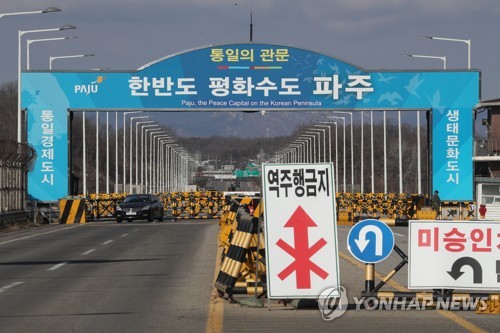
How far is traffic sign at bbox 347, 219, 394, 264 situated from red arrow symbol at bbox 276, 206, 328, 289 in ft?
2.15

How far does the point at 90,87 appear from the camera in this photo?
1941 inches

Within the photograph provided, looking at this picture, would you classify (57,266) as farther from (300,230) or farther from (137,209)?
(137,209)

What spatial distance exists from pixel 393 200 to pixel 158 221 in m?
14.9

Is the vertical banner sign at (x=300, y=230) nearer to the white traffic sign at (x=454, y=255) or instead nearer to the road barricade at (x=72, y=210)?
the white traffic sign at (x=454, y=255)

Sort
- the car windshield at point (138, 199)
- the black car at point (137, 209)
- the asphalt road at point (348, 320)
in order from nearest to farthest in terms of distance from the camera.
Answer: the asphalt road at point (348, 320) < the black car at point (137, 209) < the car windshield at point (138, 199)

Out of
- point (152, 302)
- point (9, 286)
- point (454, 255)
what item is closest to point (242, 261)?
point (152, 302)

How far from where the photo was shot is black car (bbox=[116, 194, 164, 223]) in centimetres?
5347

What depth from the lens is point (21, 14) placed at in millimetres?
42188

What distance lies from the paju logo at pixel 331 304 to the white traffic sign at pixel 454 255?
3.10 ft

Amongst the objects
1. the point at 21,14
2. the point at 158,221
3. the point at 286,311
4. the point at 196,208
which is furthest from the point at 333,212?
the point at 196,208

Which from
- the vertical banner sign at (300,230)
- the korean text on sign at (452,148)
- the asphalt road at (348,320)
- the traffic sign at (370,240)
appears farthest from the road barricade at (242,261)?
the korean text on sign at (452,148)

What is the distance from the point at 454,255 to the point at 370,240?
1104mm

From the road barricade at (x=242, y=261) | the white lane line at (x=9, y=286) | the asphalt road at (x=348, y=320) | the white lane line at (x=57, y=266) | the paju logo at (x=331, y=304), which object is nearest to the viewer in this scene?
the asphalt road at (x=348, y=320)

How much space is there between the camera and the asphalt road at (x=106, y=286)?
1257cm
